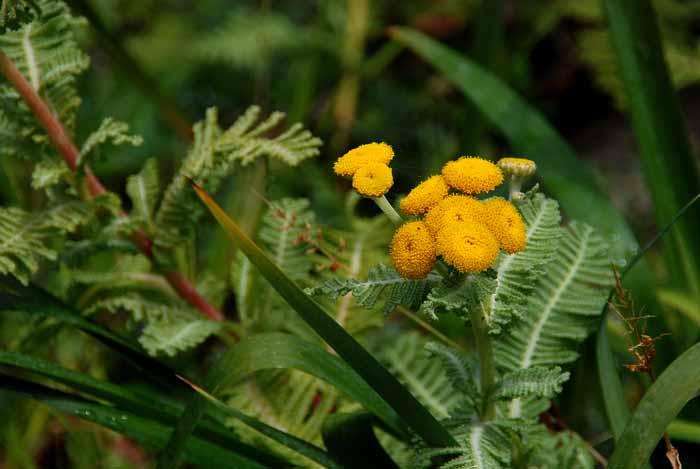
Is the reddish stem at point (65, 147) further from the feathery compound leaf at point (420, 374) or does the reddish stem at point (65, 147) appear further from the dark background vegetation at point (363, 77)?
the dark background vegetation at point (363, 77)

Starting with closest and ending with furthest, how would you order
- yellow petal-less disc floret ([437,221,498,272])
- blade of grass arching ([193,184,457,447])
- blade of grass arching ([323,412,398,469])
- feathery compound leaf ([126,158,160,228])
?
yellow petal-less disc floret ([437,221,498,272]) < blade of grass arching ([193,184,457,447]) < blade of grass arching ([323,412,398,469]) < feathery compound leaf ([126,158,160,228])

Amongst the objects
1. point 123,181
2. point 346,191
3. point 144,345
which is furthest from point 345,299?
point 123,181

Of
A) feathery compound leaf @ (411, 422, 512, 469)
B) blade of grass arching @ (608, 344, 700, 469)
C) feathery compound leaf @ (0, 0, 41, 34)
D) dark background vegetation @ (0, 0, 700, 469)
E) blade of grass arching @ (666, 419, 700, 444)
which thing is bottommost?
blade of grass arching @ (666, 419, 700, 444)

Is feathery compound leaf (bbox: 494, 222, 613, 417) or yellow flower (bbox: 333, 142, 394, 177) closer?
yellow flower (bbox: 333, 142, 394, 177)

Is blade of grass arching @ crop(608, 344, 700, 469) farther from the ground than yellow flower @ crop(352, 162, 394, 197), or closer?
closer

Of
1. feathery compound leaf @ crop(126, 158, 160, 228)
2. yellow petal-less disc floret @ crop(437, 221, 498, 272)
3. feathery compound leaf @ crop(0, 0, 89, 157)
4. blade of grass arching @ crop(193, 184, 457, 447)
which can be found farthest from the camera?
feathery compound leaf @ crop(126, 158, 160, 228)

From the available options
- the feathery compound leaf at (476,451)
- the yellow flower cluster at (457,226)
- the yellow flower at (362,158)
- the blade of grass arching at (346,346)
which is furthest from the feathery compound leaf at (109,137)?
the feathery compound leaf at (476,451)

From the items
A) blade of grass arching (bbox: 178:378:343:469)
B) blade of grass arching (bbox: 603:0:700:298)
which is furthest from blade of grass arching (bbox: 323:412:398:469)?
blade of grass arching (bbox: 603:0:700:298)

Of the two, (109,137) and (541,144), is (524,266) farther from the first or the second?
(541,144)

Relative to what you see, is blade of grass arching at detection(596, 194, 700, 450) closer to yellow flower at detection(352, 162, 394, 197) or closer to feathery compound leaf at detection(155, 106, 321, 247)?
yellow flower at detection(352, 162, 394, 197)
